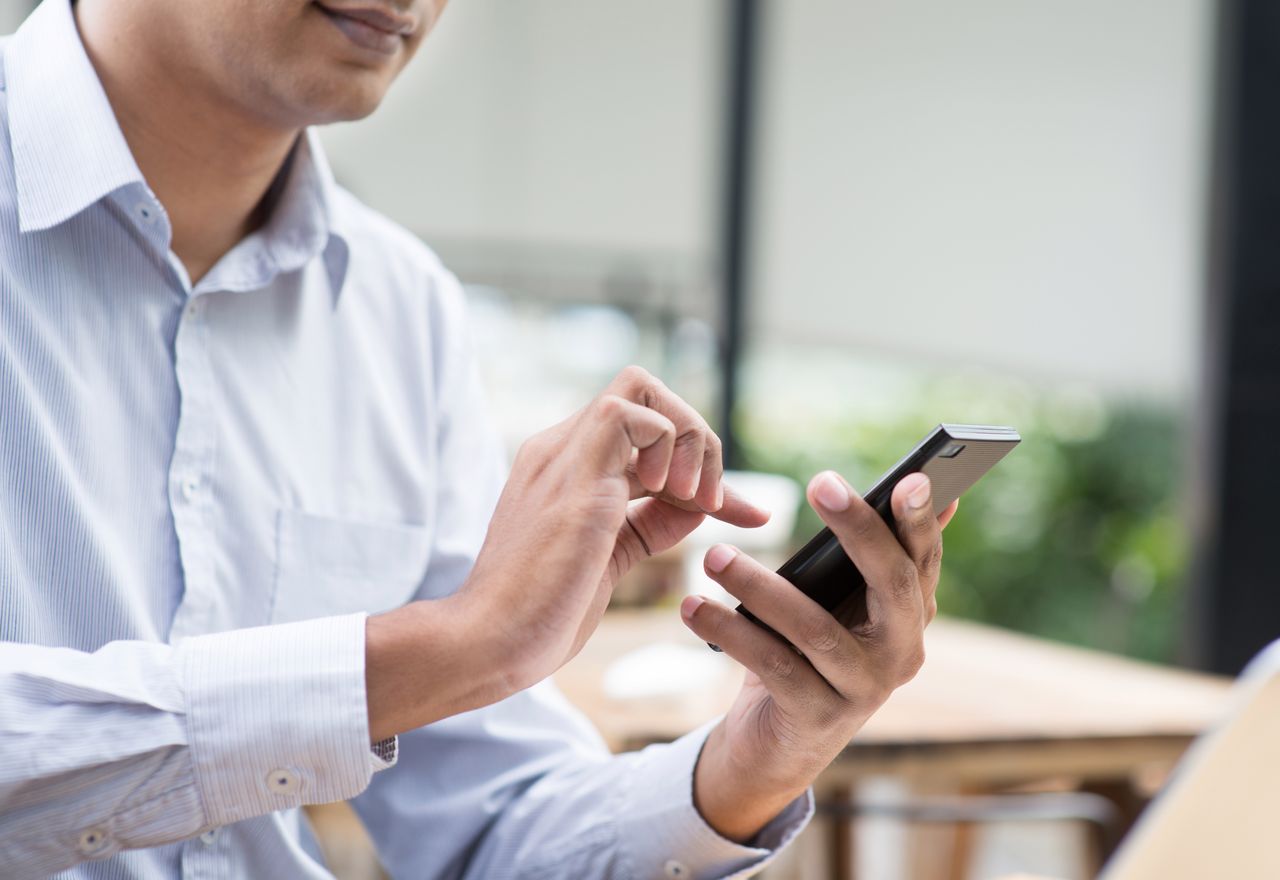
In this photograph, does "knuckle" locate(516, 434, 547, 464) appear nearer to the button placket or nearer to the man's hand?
the man's hand

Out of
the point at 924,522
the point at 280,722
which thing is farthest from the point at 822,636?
the point at 280,722

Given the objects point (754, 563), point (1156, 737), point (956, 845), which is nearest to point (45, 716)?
point (754, 563)

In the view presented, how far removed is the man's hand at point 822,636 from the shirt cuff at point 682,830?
5cm

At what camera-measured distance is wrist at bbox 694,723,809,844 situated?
951 millimetres

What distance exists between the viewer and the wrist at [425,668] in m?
0.73

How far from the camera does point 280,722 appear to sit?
759 millimetres

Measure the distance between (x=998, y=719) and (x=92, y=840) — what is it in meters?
1.26

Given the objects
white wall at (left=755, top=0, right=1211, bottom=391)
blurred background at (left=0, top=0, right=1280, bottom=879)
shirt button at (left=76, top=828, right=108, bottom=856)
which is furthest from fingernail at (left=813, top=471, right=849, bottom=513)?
white wall at (left=755, top=0, right=1211, bottom=391)

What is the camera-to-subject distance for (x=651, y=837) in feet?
3.36

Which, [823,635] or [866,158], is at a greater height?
[823,635]

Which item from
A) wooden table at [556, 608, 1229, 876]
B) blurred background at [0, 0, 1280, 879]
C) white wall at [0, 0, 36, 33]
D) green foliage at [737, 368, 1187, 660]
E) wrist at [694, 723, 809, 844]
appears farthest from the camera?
green foliage at [737, 368, 1187, 660]

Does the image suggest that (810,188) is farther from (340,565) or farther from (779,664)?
(779,664)

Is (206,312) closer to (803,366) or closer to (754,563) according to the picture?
(754,563)

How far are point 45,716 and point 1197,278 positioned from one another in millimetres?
4364
